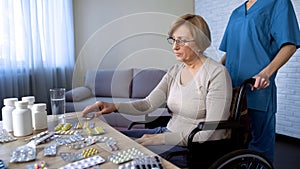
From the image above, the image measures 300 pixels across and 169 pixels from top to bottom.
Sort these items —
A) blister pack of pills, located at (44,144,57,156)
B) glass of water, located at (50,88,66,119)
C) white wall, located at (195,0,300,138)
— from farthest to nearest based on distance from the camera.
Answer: white wall, located at (195,0,300,138)
glass of water, located at (50,88,66,119)
blister pack of pills, located at (44,144,57,156)

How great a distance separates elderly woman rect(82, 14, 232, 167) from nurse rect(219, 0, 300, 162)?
0.23 metres

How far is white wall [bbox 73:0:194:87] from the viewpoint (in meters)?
3.63

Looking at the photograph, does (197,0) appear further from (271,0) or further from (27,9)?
(271,0)

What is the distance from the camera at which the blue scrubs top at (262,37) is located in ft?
4.28

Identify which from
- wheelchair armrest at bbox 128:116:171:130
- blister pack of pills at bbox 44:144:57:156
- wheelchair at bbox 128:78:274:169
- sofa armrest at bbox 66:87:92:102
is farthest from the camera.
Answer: sofa armrest at bbox 66:87:92:102

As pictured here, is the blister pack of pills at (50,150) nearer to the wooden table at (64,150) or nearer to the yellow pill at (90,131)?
the wooden table at (64,150)

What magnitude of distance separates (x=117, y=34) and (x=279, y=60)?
2773 millimetres

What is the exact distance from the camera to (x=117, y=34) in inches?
147

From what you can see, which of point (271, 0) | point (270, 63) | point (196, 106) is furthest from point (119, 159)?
point (271, 0)

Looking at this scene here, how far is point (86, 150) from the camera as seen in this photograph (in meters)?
0.85

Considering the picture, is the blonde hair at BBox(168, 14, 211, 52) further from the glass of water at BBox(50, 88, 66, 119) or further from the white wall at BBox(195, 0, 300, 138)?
the white wall at BBox(195, 0, 300, 138)

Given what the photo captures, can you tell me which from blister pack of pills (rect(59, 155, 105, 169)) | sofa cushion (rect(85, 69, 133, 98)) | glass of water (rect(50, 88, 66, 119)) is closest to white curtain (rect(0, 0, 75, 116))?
sofa cushion (rect(85, 69, 133, 98))

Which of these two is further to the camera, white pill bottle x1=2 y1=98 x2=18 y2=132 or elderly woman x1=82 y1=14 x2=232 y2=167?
Answer: elderly woman x1=82 y1=14 x2=232 y2=167

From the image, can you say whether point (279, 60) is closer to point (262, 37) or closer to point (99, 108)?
point (262, 37)
